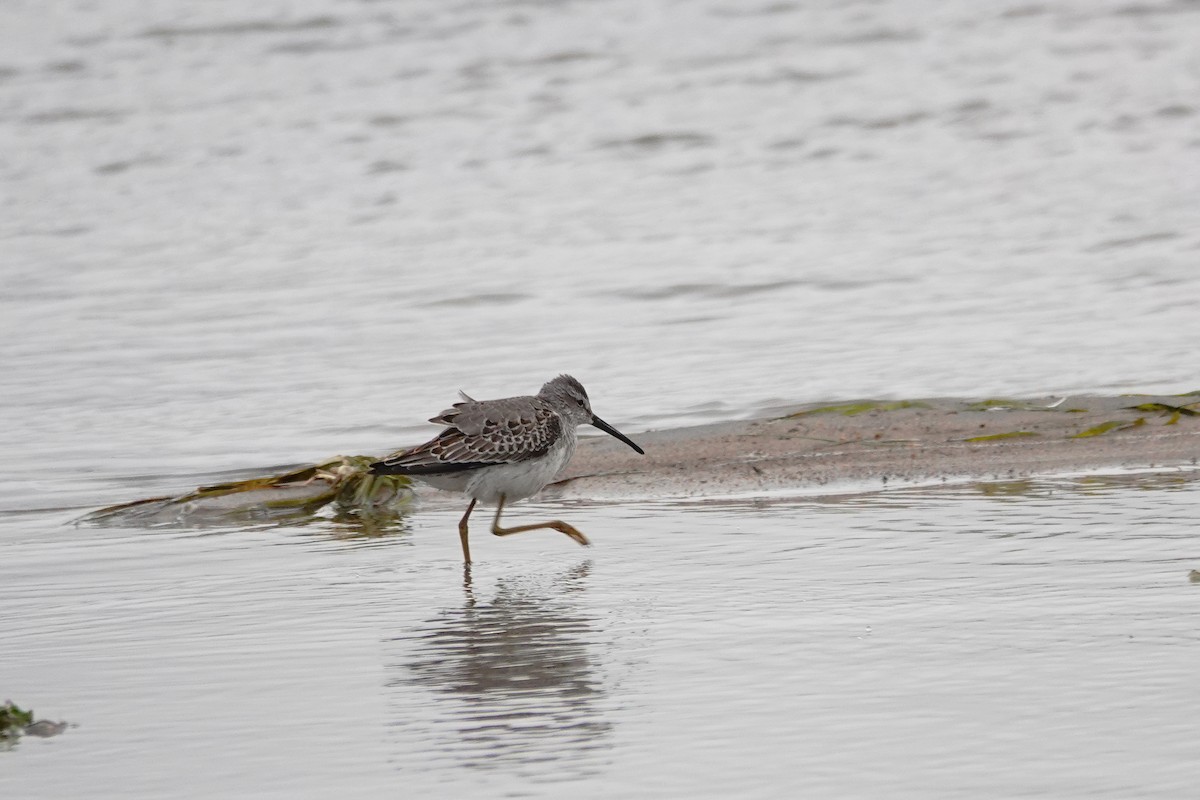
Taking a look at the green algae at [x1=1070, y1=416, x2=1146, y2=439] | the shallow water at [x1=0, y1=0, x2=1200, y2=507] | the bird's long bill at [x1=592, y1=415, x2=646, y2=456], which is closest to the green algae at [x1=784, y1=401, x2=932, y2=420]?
the shallow water at [x1=0, y1=0, x2=1200, y2=507]

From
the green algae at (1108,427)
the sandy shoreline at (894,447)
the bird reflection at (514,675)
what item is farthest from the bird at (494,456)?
the green algae at (1108,427)

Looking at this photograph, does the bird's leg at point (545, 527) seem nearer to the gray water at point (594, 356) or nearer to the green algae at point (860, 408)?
the gray water at point (594, 356)

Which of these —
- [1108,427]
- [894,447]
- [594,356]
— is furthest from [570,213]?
[1108,427]

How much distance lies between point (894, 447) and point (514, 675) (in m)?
3.77

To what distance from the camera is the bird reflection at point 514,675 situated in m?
4.34

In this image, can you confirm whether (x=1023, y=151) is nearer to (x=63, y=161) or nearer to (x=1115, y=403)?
(x=1115, y=403)

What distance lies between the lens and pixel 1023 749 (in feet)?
13.5

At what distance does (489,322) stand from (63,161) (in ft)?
29.9

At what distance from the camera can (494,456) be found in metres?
7.24

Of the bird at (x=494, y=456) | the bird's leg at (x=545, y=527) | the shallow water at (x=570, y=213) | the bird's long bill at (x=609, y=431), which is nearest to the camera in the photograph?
the bird's leg at (x=545, y=527)

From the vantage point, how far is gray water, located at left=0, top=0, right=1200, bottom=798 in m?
4.47

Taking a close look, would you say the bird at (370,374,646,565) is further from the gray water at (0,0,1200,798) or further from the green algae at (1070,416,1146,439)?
the green algae at (1070,416,1146,439)

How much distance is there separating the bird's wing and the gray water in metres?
0.35

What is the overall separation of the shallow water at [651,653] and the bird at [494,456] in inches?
8.1
